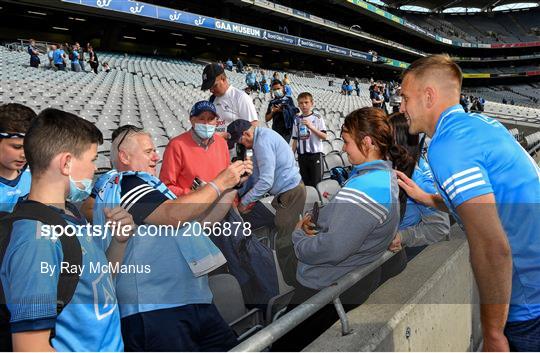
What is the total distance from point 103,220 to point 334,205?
1.04 metres

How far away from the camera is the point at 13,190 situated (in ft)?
7.41

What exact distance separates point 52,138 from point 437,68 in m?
1.45


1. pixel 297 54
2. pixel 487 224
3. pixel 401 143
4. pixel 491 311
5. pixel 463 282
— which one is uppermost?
pixel 297 54

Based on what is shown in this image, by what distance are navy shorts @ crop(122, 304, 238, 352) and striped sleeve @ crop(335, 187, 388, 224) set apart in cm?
83

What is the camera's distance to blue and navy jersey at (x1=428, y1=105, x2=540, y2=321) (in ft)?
4.30

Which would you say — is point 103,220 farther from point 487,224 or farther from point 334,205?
point 487,224

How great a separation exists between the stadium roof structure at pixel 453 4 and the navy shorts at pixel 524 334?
205ft

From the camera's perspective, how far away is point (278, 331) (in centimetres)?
135

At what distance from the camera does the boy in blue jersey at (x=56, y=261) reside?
1101mm

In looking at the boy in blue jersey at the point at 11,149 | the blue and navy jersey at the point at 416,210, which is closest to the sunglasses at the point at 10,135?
the boy in blue jersey at the point at 11,149

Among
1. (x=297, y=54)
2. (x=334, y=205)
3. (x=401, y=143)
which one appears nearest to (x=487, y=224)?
(x=334, y=205)

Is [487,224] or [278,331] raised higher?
[487,224]

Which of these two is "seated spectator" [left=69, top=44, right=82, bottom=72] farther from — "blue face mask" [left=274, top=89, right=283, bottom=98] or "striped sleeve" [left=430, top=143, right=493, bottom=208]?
"striped sleeve" [left=430, top=143, right=493, bottom=208]

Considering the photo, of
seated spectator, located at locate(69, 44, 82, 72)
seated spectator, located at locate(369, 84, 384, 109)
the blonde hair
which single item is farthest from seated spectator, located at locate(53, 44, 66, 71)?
the blonde hair
